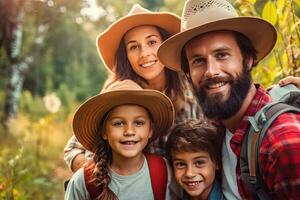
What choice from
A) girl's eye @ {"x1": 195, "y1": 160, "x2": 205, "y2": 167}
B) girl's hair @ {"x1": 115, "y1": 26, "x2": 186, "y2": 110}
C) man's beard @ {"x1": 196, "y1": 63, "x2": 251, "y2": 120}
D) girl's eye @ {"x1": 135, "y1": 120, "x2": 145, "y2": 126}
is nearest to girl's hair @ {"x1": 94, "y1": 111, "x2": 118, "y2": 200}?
girl's eye @ {"x1": 135, "y1": 120, "x2": 145, "y2": 126}

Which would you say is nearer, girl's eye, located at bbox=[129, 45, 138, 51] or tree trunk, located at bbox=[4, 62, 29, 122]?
girl's eye, located at bbox=[129, 45, 138, 51]

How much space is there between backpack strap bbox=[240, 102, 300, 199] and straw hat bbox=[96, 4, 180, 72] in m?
1.94

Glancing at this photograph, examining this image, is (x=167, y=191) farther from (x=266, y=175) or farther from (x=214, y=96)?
(x=266, y=175)

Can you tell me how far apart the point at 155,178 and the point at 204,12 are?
1232 mm

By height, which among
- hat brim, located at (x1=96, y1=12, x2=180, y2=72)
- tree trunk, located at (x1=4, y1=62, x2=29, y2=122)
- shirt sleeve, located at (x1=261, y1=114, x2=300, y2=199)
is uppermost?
tree trunk, located at (x1=4, y1=62, x2=29, y2=122)

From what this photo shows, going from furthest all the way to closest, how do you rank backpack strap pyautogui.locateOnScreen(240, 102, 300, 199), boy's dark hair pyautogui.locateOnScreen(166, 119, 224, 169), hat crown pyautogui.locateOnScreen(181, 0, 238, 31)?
boy's dark hair pyautogui.locateOnScreen(166, 119, 224, 169) → hat crown pyautogui.locateOnScreen(181, 0, 238, 31) → backpack strap pyautogui.locateOnScreen(240, 102, 300, 199)

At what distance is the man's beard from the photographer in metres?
3.17

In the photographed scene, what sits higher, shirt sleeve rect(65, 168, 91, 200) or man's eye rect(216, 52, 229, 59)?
man's eye rect(216, 52, 229, 59)

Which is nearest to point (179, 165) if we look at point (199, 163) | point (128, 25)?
point (199, 163)

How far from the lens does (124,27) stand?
4.61 meters

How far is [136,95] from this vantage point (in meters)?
3.70

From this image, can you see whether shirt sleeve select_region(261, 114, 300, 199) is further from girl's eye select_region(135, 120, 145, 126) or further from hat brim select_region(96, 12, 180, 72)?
hat brim select_region(96, 12, 180, 72)

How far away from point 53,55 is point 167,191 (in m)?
27.0

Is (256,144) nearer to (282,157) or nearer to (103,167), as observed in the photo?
(282,157)
